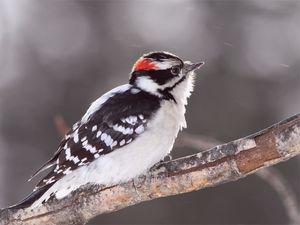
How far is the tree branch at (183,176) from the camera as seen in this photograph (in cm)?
430

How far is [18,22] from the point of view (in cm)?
1343

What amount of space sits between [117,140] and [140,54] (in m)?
6.97

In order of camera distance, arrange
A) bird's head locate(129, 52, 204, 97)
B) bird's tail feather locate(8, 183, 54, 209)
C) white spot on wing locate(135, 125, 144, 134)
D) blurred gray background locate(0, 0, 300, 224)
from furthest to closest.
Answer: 1. blurred gray background locate(0, 0, 300, 224)
2. bird's head locate(129, 52, 204, 97)
3. white spot on wing locate(135, 125, 144, 134)
4. bird's tail feather locate(8, 183, 54, 209)

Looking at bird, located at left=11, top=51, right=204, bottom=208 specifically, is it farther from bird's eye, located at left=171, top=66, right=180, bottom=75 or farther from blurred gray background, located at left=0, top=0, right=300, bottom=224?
blurred gray background, located at left=0, top=0, right=300, bottom=224

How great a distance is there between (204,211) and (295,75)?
3.29 meters

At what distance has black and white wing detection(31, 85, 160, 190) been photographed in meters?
5.08

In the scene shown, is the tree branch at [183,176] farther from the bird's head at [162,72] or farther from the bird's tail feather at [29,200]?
the bird's head at [162,72]

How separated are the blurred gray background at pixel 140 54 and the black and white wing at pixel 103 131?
5105 mm

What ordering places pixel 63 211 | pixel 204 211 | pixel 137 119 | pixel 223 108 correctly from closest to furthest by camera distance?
pixel 63 211 < pixel 137 119 < pixel 204 211 < pixel 223 108

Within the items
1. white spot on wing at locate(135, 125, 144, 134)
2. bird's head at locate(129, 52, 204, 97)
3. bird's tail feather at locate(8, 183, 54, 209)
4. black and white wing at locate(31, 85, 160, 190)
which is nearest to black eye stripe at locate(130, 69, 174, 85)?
bird's head at locate(129, 52, 204, 97)

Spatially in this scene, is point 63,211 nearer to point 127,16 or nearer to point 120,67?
point 120,67

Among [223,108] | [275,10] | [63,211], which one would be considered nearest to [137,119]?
[63,211]

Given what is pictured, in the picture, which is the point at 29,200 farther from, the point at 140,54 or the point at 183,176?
the point at 140,54

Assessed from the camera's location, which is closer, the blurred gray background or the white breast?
the white breast
